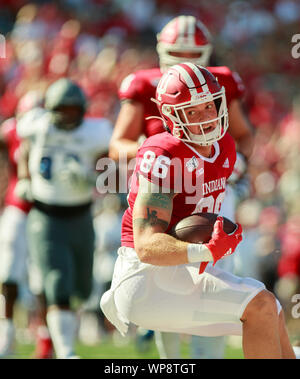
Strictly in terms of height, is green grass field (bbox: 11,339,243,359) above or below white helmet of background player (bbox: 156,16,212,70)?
below

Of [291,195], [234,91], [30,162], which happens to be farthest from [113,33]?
[234,91]

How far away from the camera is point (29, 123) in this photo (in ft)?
18.1

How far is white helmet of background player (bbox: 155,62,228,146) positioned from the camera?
3374mm

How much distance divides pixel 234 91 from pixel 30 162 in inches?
60.9

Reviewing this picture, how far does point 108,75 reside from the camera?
1015 centimetres

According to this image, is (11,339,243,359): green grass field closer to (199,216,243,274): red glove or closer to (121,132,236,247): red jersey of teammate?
(121,132,236,247): red jersey of teammate

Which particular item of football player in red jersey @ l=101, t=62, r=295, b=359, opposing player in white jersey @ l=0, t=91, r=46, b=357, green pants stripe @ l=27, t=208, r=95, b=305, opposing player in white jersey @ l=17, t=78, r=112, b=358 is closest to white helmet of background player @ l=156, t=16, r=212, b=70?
opposing player in white jersey @ l=17, t=78, r=112, b=358

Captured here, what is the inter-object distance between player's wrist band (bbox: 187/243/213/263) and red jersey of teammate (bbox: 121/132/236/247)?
26 cm

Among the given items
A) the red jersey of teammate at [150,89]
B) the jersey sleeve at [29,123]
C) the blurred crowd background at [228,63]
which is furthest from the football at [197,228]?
the jersey sleeve at [29,123]

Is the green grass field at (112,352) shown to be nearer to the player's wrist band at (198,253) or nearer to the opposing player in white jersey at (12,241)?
the opposing player in white jersey at (12,241)

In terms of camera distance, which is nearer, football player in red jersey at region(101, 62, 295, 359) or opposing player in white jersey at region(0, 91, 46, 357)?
football player in red jersey at region(101, 62, 295, 359)

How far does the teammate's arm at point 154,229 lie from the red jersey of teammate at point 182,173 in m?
0.05
